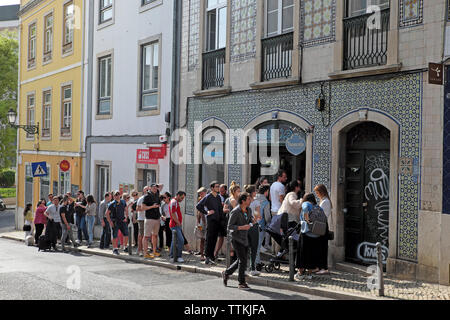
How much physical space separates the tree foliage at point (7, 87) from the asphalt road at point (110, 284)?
28975 millimetres

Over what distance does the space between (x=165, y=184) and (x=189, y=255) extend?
11.5 feet

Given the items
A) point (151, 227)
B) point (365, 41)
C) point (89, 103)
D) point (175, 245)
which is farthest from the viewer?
point (89, 103)

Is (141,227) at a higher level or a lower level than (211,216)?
lower

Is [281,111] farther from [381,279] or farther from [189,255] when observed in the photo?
[381,279]

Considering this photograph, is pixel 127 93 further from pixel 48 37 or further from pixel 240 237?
pixel 240 237

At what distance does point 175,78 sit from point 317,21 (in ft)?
19.0

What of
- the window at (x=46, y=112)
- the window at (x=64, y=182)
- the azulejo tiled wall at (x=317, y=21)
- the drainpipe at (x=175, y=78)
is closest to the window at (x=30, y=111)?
the window at (x=46, y=112)

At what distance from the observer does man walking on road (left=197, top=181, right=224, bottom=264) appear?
12602 millimetres

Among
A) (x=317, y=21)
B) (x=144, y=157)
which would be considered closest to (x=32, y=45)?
(x=144, y=157)

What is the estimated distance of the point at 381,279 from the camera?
8.78 metres

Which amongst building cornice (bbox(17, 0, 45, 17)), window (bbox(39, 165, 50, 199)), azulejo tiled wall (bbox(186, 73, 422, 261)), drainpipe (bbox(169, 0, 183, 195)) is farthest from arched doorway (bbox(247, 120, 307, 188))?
building cornice (bbox(17, 0, 45, 17))

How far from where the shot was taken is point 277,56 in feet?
44.3

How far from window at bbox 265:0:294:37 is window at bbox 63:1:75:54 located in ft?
40.4

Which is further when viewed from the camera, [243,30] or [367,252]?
[243,30]
